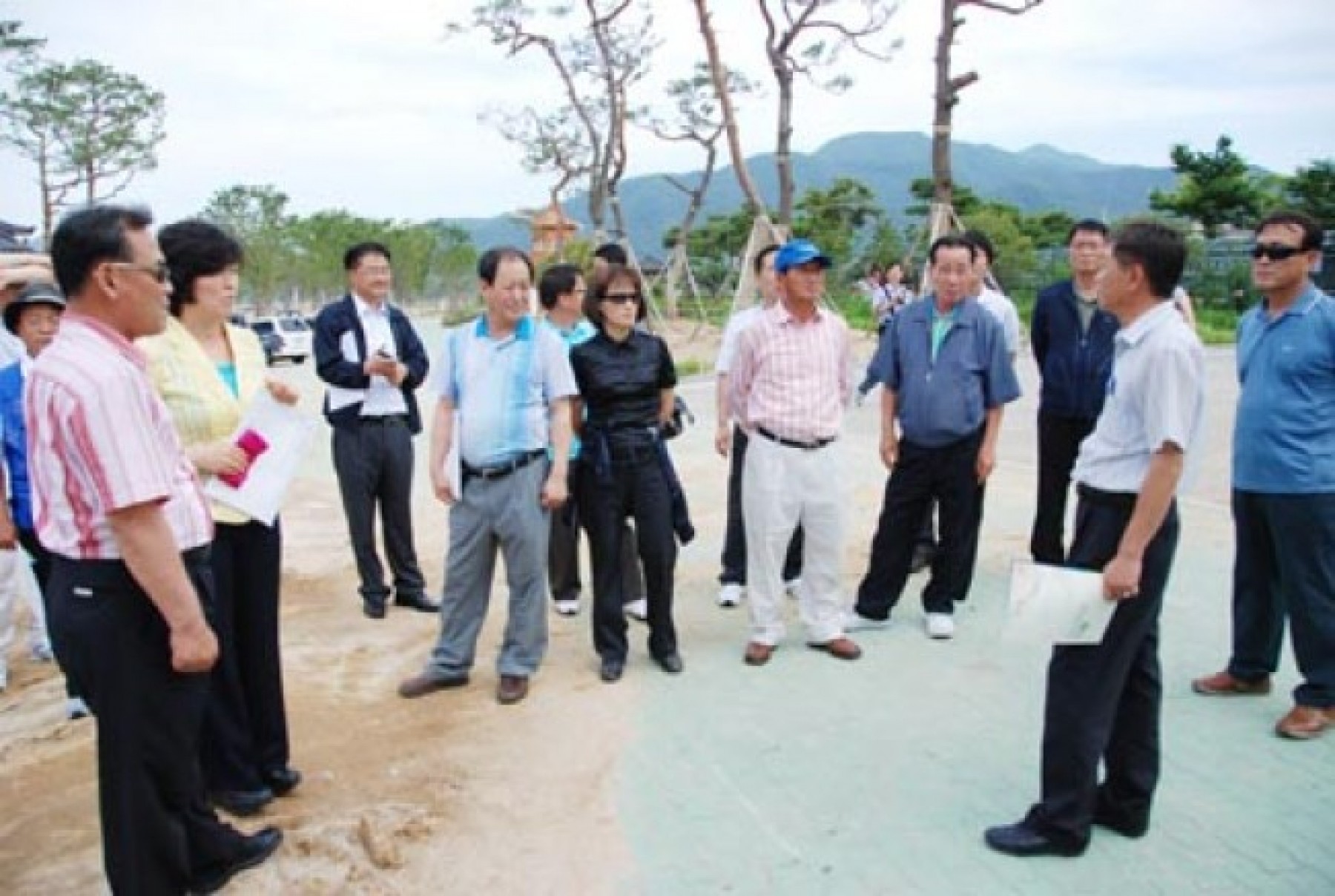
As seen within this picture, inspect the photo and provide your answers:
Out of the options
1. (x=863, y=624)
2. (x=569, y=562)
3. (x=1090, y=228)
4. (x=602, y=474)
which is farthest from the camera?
(x=569, y=562)

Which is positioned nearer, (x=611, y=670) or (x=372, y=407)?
(x=611, y=670)

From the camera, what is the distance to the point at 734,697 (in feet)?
12.8

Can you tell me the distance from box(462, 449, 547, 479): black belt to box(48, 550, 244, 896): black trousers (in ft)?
4.86

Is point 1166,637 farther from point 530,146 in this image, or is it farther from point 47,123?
point 47,123

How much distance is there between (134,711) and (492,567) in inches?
74.5

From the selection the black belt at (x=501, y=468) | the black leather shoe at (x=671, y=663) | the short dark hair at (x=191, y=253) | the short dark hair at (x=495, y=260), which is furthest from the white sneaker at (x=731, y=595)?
the short dark hair at (x=191, y=253)

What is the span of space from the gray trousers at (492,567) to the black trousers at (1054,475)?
2.25 m

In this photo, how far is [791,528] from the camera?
4.30m

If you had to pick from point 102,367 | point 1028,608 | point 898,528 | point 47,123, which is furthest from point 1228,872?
point 47,123

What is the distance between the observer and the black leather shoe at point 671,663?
4.18 meters

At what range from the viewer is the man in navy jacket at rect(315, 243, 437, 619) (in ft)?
16.0

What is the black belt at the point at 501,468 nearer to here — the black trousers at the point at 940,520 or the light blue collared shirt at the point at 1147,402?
the black trousers at the point at 940,520

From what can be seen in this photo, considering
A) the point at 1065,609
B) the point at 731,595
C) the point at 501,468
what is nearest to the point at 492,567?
the point at 501,468

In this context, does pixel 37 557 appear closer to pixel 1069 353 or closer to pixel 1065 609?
pixel 1065 609
